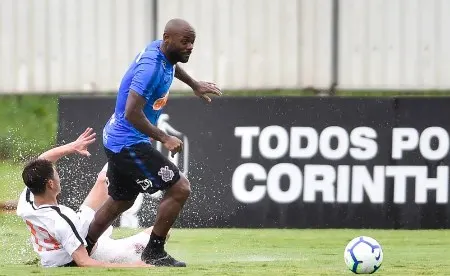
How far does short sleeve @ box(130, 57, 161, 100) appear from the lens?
10070 millimetres

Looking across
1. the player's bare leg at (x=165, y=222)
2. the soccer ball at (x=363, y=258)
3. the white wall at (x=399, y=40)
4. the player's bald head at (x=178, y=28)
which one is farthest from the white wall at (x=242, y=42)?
the soccer ball at (x=363, y=258)

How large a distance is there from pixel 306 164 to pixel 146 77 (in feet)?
14.8

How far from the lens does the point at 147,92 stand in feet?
33.2

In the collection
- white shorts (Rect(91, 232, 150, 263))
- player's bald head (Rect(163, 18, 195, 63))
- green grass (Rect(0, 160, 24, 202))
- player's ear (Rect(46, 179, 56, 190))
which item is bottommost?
green grass (Rect(0, 160, 24, 202))

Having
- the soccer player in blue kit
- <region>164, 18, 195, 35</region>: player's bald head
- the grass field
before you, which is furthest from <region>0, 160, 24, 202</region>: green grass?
<region>164, 18, 195, 35</region>: player's bald head

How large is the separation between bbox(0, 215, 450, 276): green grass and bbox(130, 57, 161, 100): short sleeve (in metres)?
1.33

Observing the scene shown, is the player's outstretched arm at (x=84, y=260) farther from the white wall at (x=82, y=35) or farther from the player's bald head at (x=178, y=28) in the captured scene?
the white wall at (x=82, y=35)

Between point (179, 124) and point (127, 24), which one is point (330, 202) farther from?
point (127, 24)

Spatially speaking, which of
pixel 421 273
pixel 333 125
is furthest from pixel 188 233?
pixel 421 273

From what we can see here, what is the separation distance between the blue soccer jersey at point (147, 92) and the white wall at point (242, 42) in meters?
5.49

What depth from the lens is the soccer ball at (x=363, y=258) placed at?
9578 mm

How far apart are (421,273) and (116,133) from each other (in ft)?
8.37

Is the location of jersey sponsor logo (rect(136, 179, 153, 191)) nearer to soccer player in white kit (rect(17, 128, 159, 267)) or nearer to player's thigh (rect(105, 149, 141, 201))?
player's thigh (rect(105, 149, 141, 201))

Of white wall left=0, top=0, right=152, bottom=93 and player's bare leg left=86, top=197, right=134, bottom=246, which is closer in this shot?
player's bare leg left=86, top=197, right=134, bottom=246
